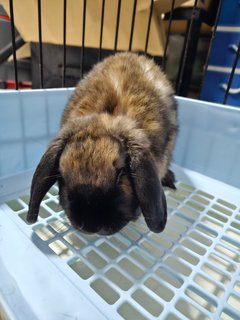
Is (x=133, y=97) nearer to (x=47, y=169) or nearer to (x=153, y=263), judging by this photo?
(x=47, y=169)

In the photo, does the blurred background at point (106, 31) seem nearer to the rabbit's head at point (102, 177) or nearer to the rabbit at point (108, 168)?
the rabbit at point (108, 168)

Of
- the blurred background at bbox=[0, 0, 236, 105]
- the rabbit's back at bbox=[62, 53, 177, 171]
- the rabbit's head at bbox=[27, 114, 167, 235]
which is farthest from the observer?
the blurred background at bbox=[0, 0, 236, 105]

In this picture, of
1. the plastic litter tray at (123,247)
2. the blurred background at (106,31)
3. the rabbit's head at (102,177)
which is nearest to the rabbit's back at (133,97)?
the rabbit's head at (102,177)

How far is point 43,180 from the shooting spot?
748mm

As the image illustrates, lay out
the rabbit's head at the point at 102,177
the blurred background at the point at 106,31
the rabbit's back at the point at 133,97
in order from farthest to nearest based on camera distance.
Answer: the blurred background at the point at 106,31
the rabbit's back at the point at 133,97
the rabbit's head at the point at 102,177

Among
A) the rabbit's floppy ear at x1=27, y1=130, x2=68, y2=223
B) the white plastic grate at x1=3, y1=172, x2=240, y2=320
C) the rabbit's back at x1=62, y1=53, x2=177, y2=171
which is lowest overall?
the white plastic grate at x1=3, y1=172, x2=240, y2=320

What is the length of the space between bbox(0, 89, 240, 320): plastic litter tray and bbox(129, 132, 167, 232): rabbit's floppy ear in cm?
20

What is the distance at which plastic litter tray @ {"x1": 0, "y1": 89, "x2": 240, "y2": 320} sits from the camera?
68cm

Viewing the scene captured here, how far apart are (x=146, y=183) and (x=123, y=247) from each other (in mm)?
303

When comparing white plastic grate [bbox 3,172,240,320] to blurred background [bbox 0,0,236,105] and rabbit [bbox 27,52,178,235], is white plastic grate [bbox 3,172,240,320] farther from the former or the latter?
blurred background [bbox 0,0,236,105]

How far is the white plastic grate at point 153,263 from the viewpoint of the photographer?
0.72 metres

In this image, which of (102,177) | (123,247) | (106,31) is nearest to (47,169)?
(102,177)

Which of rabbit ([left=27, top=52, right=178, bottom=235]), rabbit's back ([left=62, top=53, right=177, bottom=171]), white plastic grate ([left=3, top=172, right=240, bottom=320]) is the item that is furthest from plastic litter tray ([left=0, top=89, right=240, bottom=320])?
rabbit's back ([left=62, top=53, right=177, bottom=171])

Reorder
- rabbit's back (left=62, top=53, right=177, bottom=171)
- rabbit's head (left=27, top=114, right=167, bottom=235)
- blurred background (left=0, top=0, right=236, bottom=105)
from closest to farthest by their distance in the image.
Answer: rabbit's head (left=27, top=114, right=167, bottom=235) < rabbit's back (left=62, top=53, right=177, bottom=171) < blurred background (left=0, top=0, right=236, bottom=105)
